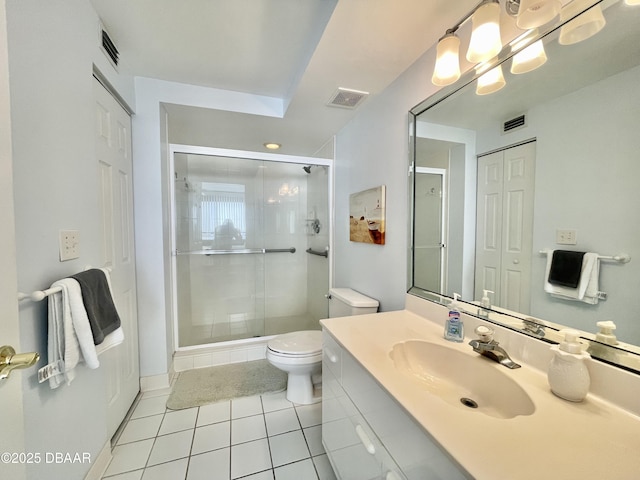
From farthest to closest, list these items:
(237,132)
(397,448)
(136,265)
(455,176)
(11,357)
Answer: (237,132) → (136,265) → (455,176) → (397,448) → (11,357)

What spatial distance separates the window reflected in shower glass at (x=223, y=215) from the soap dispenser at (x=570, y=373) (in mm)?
2744

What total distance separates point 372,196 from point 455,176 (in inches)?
25.0

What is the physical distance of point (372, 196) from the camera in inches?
71.8

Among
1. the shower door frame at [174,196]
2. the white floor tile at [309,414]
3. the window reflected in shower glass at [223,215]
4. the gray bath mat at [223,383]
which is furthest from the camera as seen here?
the window reflected in shower glass at [223,215]

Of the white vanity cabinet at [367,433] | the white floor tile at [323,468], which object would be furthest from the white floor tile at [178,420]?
the white vanity cabinet at [367,433]

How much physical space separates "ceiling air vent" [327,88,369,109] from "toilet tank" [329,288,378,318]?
1.44m

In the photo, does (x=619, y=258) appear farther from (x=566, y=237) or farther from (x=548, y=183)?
(x=548, y=183)

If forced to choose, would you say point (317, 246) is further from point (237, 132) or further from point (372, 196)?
point (237, 132)

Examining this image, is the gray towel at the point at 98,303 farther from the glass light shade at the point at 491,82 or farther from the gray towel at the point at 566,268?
the glass light shade at the point at 491,82

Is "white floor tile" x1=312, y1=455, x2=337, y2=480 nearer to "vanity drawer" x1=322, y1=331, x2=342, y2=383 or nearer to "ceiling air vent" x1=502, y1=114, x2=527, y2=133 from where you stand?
"vanity drawer" x1=322, y1=331, x2=342, y2=383

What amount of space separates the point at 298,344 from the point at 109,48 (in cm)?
214

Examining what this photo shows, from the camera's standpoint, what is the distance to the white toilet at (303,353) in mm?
1702

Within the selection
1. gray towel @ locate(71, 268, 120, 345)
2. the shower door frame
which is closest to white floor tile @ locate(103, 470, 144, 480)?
gray towel @ locate(71, 268, 120, 345)

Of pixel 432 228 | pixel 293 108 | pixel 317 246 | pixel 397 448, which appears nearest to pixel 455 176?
pixel 432 228
